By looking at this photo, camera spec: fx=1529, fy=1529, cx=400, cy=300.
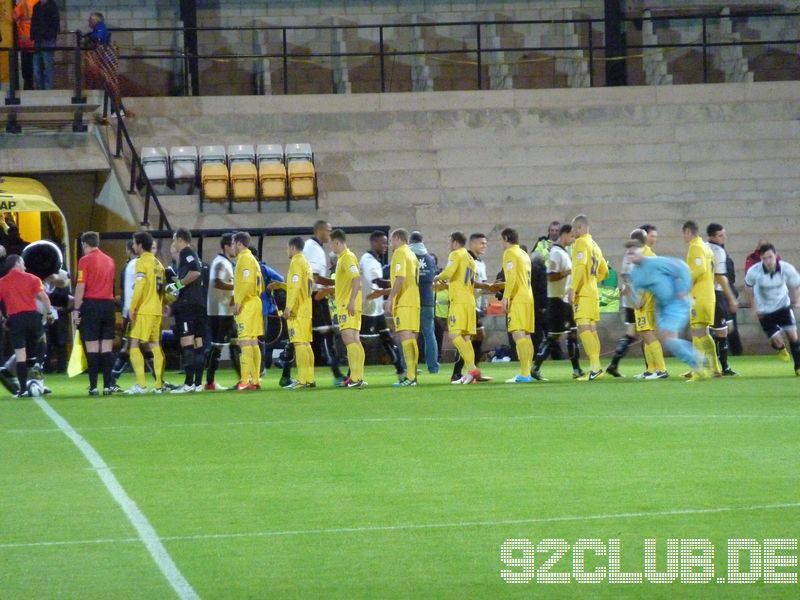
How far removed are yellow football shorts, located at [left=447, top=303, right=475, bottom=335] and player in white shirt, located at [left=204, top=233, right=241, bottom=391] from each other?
9.19 feet

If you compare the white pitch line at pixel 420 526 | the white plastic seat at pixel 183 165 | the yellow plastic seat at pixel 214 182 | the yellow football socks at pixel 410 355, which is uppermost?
the white plastic seat at pixel 183 165

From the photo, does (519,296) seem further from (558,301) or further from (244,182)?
(244,182)

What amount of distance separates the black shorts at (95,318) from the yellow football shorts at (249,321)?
5.30 ft

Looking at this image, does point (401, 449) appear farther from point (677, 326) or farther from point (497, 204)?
point (497, 204)

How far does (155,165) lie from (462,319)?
1138cm

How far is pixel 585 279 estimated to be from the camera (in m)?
19.6

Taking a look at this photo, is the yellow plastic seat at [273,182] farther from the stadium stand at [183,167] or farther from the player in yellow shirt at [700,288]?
the player in yellow shirt at [700,288]

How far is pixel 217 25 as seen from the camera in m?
34.6

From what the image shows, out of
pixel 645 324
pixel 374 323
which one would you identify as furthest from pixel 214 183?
pixel 645 324

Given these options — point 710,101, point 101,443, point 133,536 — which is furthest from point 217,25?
point 133,536

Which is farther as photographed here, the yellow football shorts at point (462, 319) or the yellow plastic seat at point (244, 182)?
the yellow plastic seat at point (244, 182)

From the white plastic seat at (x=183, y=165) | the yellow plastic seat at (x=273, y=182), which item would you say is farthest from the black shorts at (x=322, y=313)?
the white plastic seat at (x=183, y=165)

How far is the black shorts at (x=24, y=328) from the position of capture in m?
19.0

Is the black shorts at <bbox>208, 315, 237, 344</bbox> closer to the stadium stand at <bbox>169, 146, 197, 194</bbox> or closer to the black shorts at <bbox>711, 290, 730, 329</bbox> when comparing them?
the black shorts at <bbox>711, 290, 730, 329</bbox>
